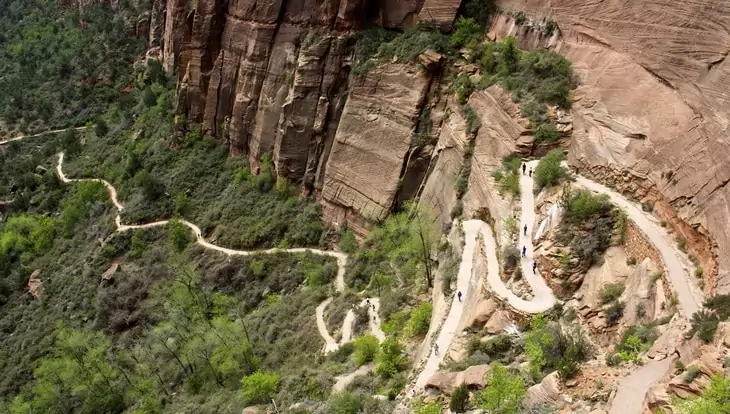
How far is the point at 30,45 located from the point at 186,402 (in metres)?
91.8

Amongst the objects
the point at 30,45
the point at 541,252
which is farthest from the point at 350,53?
the point at 30,45

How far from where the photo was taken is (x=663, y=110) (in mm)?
24672

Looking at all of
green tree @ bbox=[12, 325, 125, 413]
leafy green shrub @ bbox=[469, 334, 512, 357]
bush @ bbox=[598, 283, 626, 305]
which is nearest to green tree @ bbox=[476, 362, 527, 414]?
leafy green shrub @ bbox=[469, 334, 512, 357]

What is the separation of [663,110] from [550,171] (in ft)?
19.0

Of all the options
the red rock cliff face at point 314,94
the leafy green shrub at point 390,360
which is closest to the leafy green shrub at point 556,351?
the leafy green shrub at point 390,360

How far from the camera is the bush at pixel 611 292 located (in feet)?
65.8

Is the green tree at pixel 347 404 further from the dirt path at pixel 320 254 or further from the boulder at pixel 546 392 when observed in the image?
the dirt path at pixel 320 254

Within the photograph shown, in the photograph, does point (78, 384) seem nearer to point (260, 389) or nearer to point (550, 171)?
point (260, 389)

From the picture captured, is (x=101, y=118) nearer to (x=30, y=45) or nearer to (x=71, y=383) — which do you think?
(x=30, y=45)

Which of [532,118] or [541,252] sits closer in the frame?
[541,252]

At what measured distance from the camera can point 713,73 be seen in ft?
73.9

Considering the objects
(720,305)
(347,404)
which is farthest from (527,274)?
(347,404)

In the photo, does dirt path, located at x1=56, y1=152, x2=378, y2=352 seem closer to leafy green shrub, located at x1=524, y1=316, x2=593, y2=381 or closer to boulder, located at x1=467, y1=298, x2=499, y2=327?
boulder, located at x1=467, y1=298, x2=499, y2=327

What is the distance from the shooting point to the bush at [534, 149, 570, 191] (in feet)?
90.4
